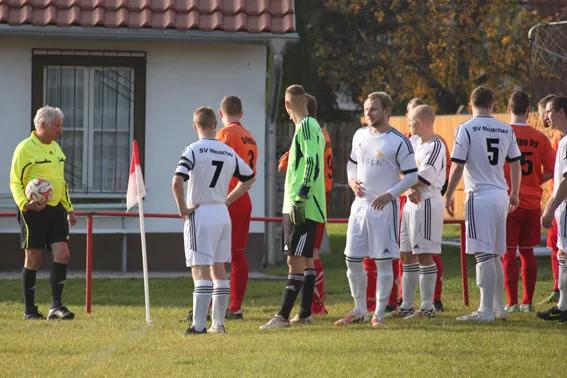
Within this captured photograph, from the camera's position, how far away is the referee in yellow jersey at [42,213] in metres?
11.1

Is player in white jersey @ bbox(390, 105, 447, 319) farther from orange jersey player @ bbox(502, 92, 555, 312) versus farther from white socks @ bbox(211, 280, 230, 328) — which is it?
white socks @ bbox(211, 280, 230, 328)

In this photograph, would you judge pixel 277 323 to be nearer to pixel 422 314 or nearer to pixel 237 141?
pixel 422 314

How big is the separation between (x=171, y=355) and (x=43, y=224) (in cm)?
338

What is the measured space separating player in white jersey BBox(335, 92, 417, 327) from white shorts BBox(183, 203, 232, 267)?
1160 millimetres

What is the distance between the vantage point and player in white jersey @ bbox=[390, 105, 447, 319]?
10.6 meters

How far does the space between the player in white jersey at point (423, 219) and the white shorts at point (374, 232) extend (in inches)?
30.8

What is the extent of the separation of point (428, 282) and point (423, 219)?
1.99 ft

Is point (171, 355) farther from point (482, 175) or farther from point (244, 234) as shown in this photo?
point (482, 175)

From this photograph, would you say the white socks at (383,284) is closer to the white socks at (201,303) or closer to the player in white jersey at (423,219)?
the player in white jersey at (423,219)

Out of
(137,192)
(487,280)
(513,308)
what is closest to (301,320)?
(487,280)

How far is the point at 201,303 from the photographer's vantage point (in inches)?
375

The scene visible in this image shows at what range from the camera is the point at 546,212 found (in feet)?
32.0

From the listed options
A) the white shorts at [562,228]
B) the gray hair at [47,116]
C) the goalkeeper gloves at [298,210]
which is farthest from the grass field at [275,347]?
the gray hair at [47,116]

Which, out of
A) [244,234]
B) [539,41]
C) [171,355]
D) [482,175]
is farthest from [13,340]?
[539,41]
